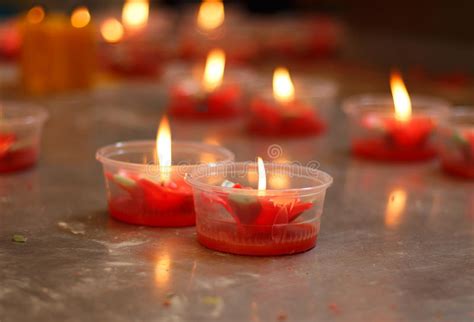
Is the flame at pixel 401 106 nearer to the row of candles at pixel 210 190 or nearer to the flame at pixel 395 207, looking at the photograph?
the row of candles at pixel 210 190

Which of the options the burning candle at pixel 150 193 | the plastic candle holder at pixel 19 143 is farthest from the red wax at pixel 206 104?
the burning candle at pixel 150 193

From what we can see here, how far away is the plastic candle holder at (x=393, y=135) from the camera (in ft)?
8.16

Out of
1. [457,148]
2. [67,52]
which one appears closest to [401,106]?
[457,148]

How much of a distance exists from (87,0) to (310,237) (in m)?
5.03

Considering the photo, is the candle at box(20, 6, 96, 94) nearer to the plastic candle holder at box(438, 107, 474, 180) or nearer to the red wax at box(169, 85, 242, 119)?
the red wax at box(169, 85, 242, 119)

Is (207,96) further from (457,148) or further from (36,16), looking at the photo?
(457,148)

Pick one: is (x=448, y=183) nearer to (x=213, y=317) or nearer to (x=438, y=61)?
(x=213, y=317)

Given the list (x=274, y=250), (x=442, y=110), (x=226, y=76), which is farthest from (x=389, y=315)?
(x=226, y=76)

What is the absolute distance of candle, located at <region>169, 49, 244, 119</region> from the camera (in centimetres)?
303

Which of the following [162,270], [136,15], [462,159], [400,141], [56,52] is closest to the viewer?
[162,270]

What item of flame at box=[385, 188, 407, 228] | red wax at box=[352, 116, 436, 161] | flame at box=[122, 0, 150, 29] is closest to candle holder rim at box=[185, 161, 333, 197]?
flame at box=[385, 188, 407, 228]

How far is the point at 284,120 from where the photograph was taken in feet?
9.18

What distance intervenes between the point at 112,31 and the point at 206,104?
1228 mm

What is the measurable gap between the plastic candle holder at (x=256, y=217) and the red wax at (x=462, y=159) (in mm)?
747
